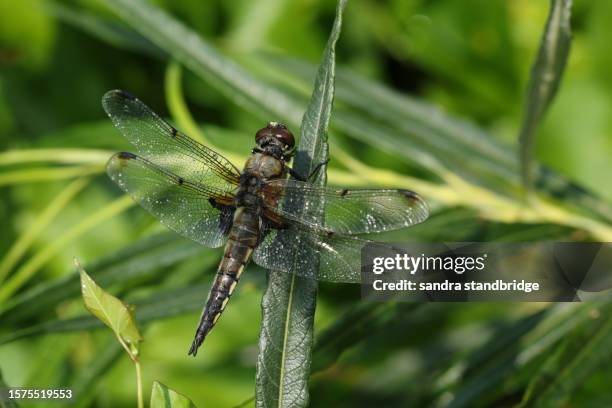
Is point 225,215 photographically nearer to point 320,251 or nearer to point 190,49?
point 320,251

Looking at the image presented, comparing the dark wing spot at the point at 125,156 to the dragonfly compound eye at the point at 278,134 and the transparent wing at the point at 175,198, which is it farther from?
the dragonfly compound eye at the point at 278,134

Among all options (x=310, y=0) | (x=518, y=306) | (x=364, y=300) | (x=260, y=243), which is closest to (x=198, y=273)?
(x=260, y=243)

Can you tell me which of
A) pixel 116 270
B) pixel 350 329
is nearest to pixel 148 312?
pixel 116 270

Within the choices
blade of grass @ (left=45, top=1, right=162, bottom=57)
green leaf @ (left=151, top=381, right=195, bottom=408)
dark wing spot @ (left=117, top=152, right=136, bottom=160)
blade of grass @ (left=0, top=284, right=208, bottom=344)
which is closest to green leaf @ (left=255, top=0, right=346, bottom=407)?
green leaf @ (left=151, top=381, right=195, bottom=408)

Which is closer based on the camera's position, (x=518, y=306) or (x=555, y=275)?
(x=555, y=275)

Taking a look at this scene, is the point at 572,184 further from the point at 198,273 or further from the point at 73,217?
the point at 73,217
